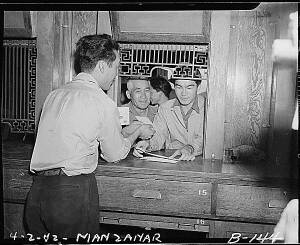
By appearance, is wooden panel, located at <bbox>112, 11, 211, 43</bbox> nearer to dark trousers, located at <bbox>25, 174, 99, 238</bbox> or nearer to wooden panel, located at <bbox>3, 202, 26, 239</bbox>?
dark trousers, located at <bbox>25, 174, 99, 238</bbox>

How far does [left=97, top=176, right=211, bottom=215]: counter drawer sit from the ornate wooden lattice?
360mm

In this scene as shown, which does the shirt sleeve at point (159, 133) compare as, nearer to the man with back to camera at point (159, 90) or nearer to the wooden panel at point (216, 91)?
the man with back to camera at point (159, 90)

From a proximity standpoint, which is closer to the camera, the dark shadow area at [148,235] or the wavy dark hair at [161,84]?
the dark shadow area at [148,235]

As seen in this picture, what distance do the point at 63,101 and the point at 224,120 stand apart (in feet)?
1.76

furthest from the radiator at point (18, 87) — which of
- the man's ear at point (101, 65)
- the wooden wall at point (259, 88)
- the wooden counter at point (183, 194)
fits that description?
the wooden wall at point (259, 88)

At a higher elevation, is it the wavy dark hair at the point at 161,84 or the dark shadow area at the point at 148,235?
the wavy dark hair at the point at 161,84

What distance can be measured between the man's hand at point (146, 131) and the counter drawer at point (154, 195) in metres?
0.15

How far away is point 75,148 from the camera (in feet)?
4.17

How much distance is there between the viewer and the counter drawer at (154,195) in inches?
52.8

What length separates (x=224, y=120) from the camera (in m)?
1.41

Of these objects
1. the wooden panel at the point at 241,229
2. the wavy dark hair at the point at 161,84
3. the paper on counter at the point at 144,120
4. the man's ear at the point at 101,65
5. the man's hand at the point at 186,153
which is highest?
the man's ear at the point at 101,65

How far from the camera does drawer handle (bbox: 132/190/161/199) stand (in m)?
1.35

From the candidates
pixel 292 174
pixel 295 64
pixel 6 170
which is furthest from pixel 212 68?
pixel 6 170

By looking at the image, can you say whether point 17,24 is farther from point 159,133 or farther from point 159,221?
point 159,221
